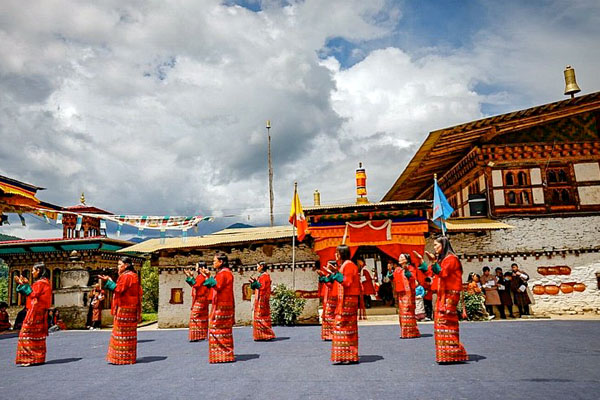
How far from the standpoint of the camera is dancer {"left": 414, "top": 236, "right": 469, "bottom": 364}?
6797 mm

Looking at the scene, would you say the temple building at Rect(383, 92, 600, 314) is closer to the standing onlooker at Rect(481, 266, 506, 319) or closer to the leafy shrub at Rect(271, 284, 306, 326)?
the standing onlooker at Rect(481, 266, 506, 319)

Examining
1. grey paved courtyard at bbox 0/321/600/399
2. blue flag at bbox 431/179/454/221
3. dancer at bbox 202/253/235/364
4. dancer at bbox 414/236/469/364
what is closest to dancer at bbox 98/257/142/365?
grey paved courtyard at bbox 0/321/600/399

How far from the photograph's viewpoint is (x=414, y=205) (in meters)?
14.6

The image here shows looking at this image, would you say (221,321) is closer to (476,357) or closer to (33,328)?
(33,328)

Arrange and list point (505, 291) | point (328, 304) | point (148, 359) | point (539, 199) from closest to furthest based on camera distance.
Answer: point (148, 359)
point (328, 304)
point (505, 291)
point (539, 199)

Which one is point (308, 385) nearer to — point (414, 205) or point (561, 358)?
point (561, 358)

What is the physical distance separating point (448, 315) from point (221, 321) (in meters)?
3.68

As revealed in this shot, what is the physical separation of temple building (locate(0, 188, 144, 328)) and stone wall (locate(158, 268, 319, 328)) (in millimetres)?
3573

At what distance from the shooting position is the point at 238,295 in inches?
640

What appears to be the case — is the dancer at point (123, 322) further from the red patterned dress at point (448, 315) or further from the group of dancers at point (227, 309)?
the red patterned dress at point (448, 315)

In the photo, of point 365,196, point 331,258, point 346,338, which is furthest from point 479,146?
point 346,338

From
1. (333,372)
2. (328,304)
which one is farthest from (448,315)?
(328,304)

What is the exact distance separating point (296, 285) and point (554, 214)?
352 inches

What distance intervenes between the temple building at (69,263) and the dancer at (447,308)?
50.0ft
